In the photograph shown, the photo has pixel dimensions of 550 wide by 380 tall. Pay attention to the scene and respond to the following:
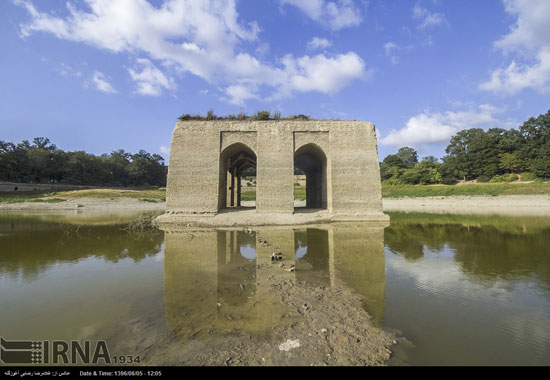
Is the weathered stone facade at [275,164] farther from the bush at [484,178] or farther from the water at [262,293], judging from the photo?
the bush at [484,178]

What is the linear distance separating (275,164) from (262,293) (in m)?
12.4

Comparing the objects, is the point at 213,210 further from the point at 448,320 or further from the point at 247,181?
the point at 247,181

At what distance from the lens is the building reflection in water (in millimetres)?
3344

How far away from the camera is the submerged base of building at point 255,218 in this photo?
14.5 meters

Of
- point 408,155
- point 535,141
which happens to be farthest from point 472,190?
point 408,155

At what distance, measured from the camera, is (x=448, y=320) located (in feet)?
10.9

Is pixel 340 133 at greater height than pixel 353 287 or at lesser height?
greater

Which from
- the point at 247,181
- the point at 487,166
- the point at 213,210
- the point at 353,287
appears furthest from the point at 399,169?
the point at 353,287

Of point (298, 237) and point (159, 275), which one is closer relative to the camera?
point (159, 275)

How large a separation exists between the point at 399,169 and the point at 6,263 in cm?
5471

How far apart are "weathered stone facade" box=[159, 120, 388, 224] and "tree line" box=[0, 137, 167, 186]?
159 feet

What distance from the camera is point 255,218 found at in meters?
14.9

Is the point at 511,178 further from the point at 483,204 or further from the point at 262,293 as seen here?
the point at 262,293

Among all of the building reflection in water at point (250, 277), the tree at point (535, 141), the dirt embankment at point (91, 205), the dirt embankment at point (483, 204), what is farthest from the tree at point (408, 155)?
the building reflection in water at point (250, 277)
